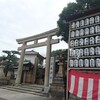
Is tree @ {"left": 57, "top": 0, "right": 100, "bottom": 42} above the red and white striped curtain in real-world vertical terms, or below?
above

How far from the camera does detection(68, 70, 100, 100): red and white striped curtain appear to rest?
7.88m

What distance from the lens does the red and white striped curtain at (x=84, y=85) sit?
25.8 feet

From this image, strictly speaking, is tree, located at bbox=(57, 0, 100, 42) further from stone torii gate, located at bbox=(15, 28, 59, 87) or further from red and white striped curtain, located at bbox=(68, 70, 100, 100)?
red and white striped curtain, located at bbox=(68, 70, 100, 100)

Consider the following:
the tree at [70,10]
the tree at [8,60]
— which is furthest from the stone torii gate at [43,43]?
the tree at [70,10]

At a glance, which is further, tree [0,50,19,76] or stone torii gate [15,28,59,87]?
tree [0,50,19,76]

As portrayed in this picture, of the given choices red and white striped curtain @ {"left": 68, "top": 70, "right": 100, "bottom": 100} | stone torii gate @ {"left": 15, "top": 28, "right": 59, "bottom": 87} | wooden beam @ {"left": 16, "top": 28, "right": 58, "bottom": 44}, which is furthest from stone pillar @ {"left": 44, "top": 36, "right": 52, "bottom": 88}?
red and white striped curtain @ {"left": 68, "top": 70, "right": 100, "bottom": 100}

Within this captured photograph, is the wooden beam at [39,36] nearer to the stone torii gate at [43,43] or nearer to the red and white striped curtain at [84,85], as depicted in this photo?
the stone torii gate at [43,43]

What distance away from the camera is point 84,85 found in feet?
27.3

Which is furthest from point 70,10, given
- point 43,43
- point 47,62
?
point 43,43

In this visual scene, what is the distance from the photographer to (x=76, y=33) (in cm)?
947

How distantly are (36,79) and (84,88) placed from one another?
39.4ft

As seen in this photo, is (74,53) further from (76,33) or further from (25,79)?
(25,79)

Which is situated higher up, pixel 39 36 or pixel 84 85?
pixel 39 36

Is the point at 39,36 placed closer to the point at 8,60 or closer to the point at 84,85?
the point at 8,60
